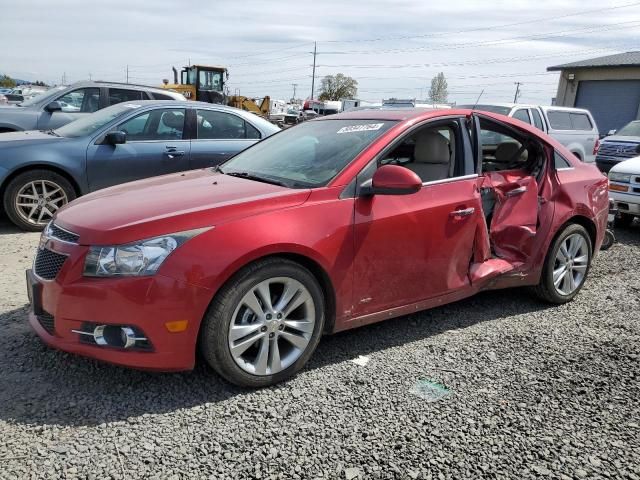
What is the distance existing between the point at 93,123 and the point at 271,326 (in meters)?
4.94

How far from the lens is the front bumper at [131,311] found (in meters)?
2.62

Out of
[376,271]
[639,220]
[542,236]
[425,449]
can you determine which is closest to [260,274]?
[376,271]

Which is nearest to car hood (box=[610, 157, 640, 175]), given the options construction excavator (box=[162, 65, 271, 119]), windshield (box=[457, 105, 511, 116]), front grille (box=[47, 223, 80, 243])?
windshield (box=[457, 105, 511, 116])

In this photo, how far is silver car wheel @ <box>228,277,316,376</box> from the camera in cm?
286

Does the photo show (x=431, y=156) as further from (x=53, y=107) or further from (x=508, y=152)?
(x=53, y=107)

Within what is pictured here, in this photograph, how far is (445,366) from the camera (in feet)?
11.0

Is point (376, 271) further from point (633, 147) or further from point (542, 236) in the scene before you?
point (633, 147)

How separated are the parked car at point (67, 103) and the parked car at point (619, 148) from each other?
10366mm

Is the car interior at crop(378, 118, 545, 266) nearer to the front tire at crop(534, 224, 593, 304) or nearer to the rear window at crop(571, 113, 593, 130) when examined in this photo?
the front tire at crop(534, 224, 593, 304)

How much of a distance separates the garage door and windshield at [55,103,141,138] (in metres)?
24.1

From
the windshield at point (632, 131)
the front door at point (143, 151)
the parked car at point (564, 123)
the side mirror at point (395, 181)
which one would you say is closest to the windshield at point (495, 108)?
the parked car at point (564, 123)

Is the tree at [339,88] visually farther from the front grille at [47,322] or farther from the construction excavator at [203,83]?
the front grille at [47,322]

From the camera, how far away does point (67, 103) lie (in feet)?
29.6

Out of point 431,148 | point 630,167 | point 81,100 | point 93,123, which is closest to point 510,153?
point 431,148
